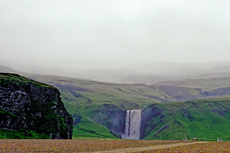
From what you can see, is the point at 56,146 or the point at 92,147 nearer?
the point at 92,147

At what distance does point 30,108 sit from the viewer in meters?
170

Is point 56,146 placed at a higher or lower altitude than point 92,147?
lower

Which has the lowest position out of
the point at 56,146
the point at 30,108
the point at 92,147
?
the point at 30,108

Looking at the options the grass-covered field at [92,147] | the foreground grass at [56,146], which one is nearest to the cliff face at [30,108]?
the foreground grass at [56,146]

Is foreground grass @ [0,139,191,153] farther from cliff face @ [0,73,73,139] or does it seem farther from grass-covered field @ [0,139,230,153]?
cliff face @ [0,73,73,139]

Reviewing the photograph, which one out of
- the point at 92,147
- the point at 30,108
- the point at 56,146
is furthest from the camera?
the point at 30,108

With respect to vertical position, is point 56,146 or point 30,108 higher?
point 56,146

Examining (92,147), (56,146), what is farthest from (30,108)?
(92,147)

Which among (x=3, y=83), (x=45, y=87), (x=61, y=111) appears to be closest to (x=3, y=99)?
(x=3, y=83)

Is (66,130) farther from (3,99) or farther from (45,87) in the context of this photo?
(3,99)

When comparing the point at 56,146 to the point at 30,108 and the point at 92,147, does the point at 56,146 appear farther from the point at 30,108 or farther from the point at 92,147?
the point at 30,108

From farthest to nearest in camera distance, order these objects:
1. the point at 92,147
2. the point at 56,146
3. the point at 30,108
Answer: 1. the point at 30,108
2. the point at 56,146
3. the point at 92,147

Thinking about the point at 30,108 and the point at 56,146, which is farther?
the point at 30,108

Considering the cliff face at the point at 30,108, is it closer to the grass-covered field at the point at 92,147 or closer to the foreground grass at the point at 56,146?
the foreground grass at the point at 56,146
